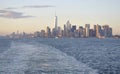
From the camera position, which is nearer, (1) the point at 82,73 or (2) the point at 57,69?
(1) the point at 82,73

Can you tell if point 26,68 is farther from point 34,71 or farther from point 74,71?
point 74,71

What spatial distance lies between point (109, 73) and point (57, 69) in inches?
271

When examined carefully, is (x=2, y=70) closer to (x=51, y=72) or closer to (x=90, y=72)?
(x=51, y=72)

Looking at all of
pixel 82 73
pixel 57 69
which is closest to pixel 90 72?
Result: pixel 82 73

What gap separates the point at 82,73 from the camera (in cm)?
3734

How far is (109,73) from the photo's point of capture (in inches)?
1528

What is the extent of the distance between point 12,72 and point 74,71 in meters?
7.75

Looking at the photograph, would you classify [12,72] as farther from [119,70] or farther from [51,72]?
[119,70]

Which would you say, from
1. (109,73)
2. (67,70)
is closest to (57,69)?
(67,70)

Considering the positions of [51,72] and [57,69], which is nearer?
[51,72]

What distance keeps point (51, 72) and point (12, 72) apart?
4.76 meters

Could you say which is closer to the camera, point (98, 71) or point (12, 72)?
point (12, 72)

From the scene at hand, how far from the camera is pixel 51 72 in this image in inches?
1496

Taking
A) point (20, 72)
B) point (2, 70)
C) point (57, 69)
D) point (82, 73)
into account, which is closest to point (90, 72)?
point (82, 73)
